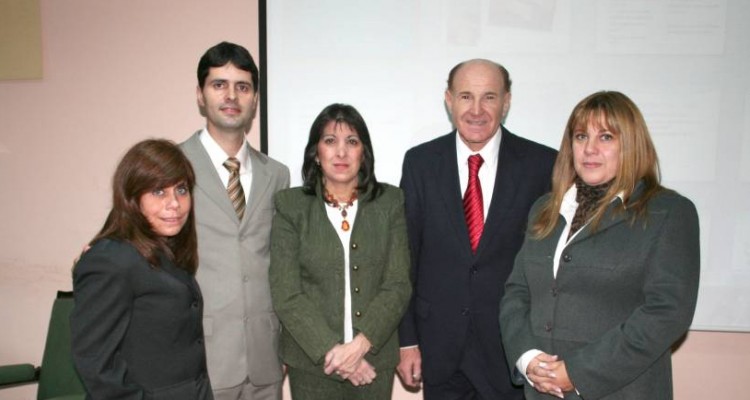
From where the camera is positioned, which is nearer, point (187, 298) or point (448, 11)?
point (187, 298)

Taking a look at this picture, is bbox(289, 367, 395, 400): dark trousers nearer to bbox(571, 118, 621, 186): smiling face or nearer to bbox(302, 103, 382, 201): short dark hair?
bbox(302, 103, 382, 201): short dark hair

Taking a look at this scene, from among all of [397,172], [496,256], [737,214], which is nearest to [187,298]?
[496,256]

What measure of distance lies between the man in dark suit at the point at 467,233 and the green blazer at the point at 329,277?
0.15 m

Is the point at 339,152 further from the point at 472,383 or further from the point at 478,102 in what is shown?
the point at 472,383

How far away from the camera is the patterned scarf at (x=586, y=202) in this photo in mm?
1654

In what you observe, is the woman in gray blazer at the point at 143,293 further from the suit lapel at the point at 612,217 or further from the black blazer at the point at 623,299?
the suit lapel at the point at 612,217

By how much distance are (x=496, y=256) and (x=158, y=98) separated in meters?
2.04

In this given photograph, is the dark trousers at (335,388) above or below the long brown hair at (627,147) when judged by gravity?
below

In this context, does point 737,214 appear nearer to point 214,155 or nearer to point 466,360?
point 466,360

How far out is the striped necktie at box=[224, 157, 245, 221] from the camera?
203cm

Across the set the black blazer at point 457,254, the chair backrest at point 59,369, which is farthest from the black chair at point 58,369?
the black blazer at point 457,254

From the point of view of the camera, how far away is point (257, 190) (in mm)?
2086

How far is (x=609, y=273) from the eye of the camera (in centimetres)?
156

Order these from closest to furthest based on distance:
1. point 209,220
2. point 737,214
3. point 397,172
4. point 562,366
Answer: point 562,366 < point 209,220 < point 737,214 < point 397,172
